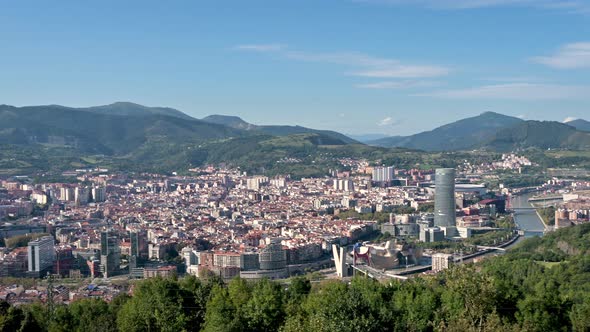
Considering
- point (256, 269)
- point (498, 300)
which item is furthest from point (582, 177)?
point (498, 300)

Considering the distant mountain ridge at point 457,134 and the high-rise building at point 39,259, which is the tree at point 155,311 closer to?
the high-rise building at point 39,259

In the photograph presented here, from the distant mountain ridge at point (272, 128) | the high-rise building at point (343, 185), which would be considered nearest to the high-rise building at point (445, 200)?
the high-rise building at point (343, 185)

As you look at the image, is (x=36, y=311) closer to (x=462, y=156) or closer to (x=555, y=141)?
(x=462, y=156)

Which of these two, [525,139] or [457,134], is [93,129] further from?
[457,134]

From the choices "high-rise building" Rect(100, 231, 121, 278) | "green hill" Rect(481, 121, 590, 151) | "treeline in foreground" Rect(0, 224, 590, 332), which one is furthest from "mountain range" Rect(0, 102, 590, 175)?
"treeline in foreground" Rect(0, 224, 590, 332)

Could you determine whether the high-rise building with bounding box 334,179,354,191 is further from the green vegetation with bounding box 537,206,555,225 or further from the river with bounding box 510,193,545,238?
the green vegetation with bounding box 537,206,555,225
